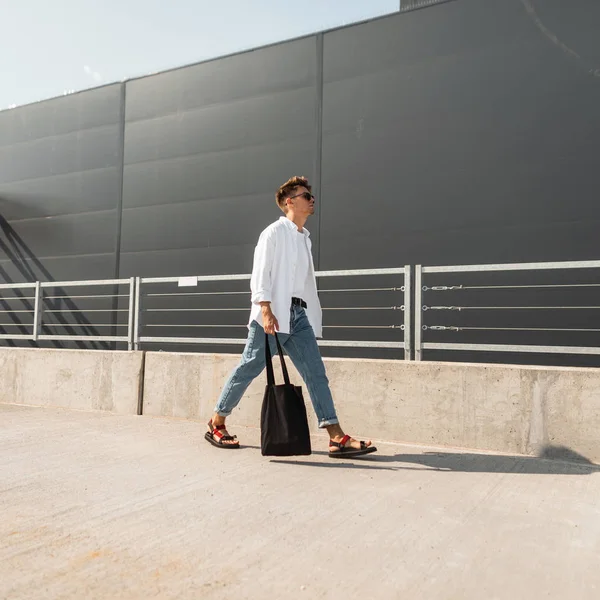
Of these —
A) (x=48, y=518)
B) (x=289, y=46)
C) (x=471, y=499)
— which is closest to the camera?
(x=48, y=518)

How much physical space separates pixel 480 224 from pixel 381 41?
3.08m

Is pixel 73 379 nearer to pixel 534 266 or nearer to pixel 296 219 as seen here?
pixel 296 219

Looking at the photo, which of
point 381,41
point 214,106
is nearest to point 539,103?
point 381,41

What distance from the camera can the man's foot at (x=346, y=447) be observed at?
3900 mm

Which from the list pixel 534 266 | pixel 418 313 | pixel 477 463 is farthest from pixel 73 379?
pixel 534 266

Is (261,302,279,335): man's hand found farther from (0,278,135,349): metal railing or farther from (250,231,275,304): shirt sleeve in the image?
(0,278,135,349): metal railing

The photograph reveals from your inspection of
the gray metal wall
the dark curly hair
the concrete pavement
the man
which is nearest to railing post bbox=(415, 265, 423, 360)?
the concrete pavement

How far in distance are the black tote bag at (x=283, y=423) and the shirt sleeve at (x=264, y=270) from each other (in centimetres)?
50

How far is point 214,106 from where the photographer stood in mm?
9719

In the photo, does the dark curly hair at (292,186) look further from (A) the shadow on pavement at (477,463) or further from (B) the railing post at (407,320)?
(A) the shadow on pavement at (477,463)

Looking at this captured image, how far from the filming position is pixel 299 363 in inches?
161

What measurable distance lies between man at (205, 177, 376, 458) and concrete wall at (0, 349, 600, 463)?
772 mm

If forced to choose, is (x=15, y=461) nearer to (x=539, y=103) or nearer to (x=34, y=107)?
(x=539, y=103)

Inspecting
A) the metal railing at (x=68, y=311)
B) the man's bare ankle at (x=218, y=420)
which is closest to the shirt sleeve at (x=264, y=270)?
the man's bare ankle at (x=218, y=420)
